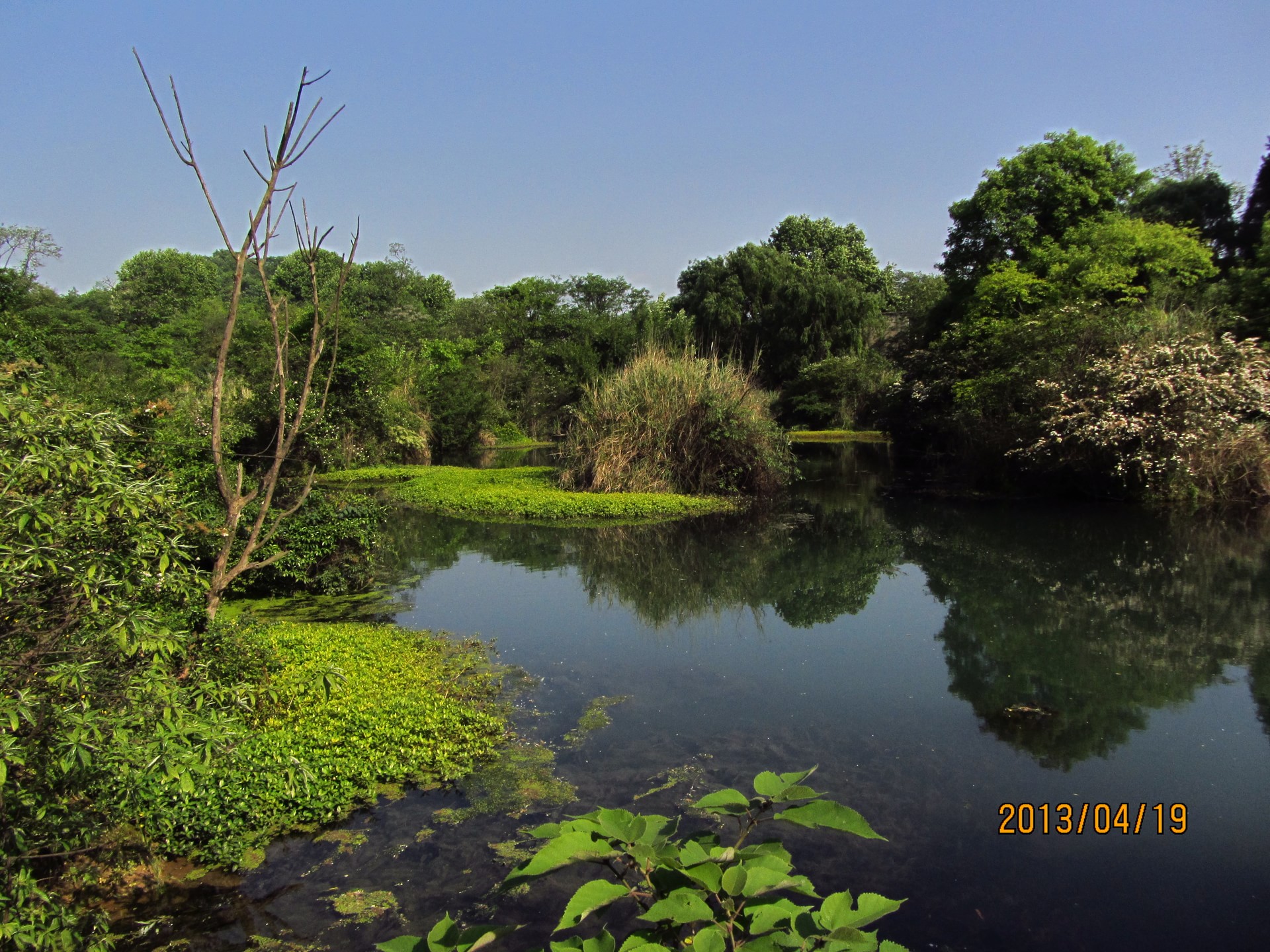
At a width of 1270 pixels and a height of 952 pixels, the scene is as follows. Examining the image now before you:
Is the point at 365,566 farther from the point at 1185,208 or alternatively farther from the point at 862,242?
the point at 862,242

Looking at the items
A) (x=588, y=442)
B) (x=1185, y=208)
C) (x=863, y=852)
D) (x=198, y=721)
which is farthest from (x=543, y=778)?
(x=1185, y=208)

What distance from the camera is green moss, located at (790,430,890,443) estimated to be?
38.9 m

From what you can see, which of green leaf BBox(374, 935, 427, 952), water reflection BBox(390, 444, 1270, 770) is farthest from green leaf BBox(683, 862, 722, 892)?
water reflection BBox(390, 444, 1270, 770)

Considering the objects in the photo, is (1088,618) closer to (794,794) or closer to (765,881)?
(794,794)

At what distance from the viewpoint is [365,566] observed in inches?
424

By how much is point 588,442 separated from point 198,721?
51.2 ft

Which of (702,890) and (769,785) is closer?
(702,890)

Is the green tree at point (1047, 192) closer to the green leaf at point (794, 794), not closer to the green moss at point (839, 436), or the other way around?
the green moss at point (839, 436)

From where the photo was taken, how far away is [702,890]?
1.90m

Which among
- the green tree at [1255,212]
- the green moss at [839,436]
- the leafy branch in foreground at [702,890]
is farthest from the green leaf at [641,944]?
the green moss at [839,436]

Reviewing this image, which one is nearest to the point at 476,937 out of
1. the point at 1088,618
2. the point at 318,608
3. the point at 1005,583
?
the point at 318,608

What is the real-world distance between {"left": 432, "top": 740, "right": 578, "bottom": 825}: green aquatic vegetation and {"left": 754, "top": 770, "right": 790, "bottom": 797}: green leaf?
11.2 ft

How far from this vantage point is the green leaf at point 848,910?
5.89ft

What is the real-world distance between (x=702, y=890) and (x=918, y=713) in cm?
544
